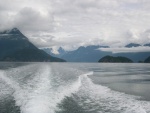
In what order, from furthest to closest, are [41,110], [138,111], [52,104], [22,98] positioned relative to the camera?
[22,98], [52,104], [138,111], [41,110]

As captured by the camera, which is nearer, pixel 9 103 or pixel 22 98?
pixel 9 103

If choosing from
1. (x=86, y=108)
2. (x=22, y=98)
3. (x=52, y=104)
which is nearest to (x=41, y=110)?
(x=52, y=104)

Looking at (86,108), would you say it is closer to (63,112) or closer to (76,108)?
(76,108)

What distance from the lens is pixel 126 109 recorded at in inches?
1061

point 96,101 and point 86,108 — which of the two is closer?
point 86,108

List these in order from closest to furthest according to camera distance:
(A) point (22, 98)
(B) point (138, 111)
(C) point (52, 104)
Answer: (B) point (138, 111), (C) point (52, 104), (A) point (22, 98)

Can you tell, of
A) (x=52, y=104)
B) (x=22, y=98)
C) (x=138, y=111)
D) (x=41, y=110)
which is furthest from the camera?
(x=22, y=98)

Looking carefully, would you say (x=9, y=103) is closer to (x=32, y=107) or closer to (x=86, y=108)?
(x=32, y=107)

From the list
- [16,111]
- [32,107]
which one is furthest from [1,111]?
[32,107]

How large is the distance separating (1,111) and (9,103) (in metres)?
4.01

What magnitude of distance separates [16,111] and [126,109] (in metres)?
12.4

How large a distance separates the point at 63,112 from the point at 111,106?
21.5ft

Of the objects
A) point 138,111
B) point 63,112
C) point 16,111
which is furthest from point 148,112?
point 16,111

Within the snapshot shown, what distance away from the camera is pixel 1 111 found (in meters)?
24.7
